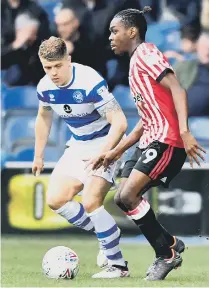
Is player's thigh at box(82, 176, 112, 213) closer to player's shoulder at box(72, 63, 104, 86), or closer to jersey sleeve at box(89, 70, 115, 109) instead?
jersey sleeve at box(89, 70, 115, 109)

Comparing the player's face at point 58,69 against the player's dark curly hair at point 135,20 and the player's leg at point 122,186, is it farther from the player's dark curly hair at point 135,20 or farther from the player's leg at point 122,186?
the player's leg at point 122,186

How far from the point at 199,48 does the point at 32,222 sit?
3015 mm

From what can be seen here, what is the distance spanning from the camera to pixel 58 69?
21.2ft

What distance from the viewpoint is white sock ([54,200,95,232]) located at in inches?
268

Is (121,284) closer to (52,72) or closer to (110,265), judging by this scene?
(110,265)

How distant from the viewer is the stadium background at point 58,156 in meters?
10.5

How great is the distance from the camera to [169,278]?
20.8 ft

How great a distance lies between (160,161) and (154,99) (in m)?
0.43

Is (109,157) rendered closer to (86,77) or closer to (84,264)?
(86,77)

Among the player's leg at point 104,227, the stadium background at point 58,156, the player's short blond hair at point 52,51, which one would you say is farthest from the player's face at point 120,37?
the stadium background at point 58,156

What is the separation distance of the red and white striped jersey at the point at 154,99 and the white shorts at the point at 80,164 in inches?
25.3

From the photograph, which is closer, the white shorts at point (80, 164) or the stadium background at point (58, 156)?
the white shorts at point (80, 164)

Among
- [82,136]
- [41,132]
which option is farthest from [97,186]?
[41,132]

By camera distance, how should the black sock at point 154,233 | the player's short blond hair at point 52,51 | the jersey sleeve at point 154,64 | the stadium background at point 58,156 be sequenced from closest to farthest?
1. the jersey sleeve at point 154,64
2. the black sock at point 154,233
3. the player's short blond hair at point 52,51
4. the stadium background at point 58,156
